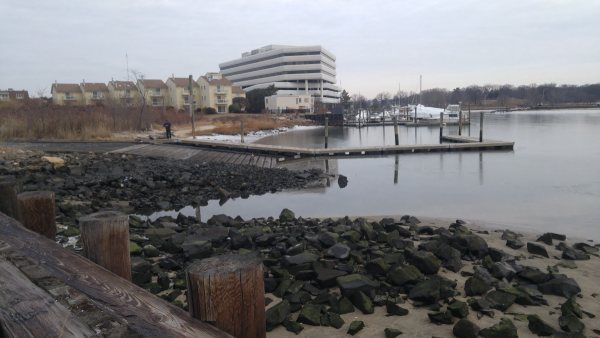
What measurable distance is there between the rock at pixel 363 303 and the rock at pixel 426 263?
4.14 ft

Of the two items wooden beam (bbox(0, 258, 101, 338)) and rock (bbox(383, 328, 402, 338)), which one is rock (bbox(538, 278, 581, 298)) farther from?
wooden beam (bbox(0, 258, 101, 338))

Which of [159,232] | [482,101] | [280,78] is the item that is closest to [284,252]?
[159,232]

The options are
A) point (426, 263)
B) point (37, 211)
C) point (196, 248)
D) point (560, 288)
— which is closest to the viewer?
point (37, 211)

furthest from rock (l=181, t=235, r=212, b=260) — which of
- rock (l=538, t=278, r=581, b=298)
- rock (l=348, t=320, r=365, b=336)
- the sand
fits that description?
rock (l=538, t=278, r=581, b=298)

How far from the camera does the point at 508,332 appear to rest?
377 centimetres

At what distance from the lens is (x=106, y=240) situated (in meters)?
2.74

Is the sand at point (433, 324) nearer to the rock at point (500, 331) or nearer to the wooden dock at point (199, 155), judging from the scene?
the rock at point (500, 331)

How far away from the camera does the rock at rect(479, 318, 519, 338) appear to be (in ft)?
12.4

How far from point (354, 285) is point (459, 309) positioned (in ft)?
3.77

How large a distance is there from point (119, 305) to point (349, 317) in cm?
283

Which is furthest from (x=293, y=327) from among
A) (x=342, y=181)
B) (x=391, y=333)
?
(x=342, y=181)

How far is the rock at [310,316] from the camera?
409cm

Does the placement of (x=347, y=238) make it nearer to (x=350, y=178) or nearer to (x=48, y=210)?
(x=48, y=210)

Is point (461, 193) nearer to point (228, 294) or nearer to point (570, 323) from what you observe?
point (570, 323)
